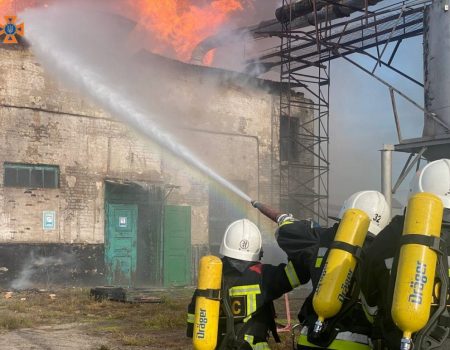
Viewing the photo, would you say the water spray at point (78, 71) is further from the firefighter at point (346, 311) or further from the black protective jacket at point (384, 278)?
the black protective jacket at point (384, 278)

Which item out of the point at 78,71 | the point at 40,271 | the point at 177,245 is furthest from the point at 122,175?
the point at 78,71

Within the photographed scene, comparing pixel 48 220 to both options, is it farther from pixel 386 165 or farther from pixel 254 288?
pixel 254 288

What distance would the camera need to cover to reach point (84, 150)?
16375mm

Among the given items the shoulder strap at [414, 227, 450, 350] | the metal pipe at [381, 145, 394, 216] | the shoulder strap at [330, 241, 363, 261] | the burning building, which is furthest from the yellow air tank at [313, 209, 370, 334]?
the burning building

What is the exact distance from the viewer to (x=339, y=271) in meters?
2.94

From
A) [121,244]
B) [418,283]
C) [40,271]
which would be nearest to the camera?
[418,283]

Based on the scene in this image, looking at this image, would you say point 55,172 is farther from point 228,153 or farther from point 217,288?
point 217,288

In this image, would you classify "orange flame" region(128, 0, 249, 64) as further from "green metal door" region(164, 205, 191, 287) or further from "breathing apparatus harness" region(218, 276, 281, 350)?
"breathing apparatus harness" region(218, 276, 281, 350)

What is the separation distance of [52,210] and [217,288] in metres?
12.8

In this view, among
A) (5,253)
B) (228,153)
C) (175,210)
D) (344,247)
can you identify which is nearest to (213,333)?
(344,247)

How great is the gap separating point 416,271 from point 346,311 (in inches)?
23.4

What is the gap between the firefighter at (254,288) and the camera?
362cm

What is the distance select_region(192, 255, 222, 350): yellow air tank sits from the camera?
11.8 feet

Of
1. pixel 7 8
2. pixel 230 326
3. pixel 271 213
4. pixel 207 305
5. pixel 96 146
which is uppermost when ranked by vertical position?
pixel 7 8
